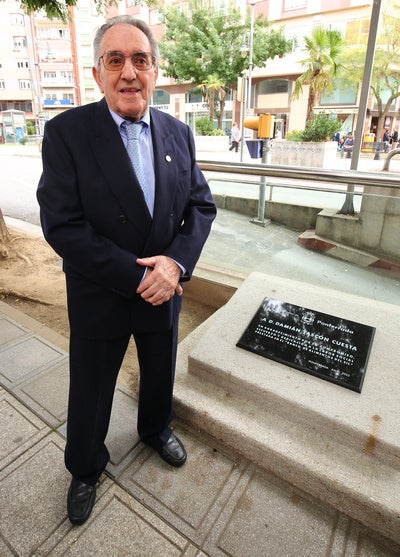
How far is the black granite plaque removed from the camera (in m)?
1.95

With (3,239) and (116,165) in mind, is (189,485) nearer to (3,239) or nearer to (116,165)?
(116,165)

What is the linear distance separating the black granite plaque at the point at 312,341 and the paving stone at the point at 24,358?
4.70 feet

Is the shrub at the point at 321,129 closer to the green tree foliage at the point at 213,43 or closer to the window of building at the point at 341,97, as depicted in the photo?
the green tree foliage at the point at 213,43

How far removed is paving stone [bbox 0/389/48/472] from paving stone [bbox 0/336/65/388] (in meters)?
0.21

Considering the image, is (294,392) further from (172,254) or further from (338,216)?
(338,216)

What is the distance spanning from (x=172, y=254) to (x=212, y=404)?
0.99 m

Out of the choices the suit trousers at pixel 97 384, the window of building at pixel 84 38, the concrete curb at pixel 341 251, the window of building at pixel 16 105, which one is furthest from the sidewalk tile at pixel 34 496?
the window of building at pixel 16 105

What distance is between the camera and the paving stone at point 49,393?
2.17m

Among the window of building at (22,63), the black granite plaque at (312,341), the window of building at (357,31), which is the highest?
the window of building at (22,63)

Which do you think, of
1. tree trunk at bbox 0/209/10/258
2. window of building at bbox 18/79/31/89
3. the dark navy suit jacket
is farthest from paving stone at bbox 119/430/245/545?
window of building at bbox 18/79/31/89

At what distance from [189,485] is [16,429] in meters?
1.02

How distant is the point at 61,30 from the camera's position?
47406 millimetres

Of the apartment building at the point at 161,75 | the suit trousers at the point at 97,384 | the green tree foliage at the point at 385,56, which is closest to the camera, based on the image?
the suit trousers at the point at 97,384

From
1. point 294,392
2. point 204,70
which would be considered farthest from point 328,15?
point 294,392
